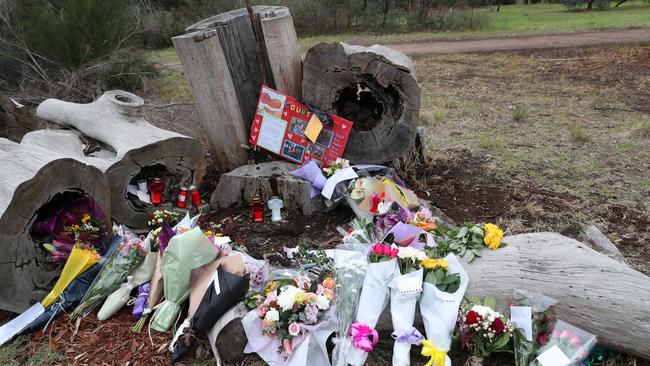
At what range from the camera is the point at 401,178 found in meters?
4.82

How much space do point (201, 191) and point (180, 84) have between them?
22.5 feet

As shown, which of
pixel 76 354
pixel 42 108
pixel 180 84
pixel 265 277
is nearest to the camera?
pixel 76 354

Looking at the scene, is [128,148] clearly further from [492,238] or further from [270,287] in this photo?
[492,238]

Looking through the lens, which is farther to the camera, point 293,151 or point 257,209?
point 293,151

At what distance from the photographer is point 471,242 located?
117 inches

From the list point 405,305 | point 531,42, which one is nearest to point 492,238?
point 405,305

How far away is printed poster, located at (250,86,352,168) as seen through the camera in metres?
4.37

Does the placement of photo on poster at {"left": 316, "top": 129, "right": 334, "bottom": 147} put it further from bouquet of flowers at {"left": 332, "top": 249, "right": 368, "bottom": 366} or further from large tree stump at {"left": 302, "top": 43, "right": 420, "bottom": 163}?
bouquet of flowers at {"left": 332, "top": 249, "right": 368, "bottom": 366}

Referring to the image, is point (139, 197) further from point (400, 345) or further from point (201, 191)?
point (400, 345)

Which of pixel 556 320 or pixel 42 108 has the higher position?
pixel 42 108

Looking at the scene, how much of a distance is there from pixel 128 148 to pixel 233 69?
43.0 inches

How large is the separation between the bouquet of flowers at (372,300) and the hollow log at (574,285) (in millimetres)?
111

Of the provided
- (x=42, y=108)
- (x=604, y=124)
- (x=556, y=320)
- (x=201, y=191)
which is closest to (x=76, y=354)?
(x=201, y=191)

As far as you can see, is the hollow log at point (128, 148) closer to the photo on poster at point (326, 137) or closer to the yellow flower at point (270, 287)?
the photo on poster at point (326, 137)
